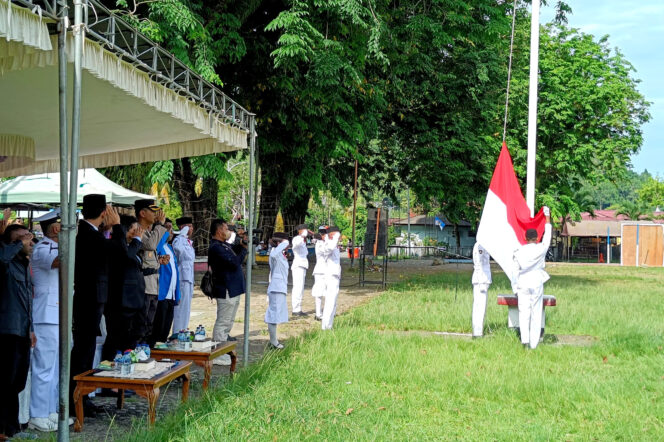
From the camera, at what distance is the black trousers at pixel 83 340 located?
6809 mm

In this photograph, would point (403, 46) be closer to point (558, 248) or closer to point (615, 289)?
point (615, 289)

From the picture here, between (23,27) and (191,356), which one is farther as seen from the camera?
(191,356)

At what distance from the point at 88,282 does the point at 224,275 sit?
334cm

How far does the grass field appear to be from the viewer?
6.46 m

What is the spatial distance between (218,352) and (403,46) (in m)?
14.0

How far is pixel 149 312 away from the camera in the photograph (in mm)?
8539

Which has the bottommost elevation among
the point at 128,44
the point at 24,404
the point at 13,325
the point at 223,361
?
the point at 223,361

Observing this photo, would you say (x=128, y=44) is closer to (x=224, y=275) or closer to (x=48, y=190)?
(x=224, y=275)

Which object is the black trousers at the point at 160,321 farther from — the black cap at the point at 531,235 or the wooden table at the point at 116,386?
the black cap at the point at 531,235

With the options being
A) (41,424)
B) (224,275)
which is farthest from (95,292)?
(224,275)

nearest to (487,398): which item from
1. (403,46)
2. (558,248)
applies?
(403,46)

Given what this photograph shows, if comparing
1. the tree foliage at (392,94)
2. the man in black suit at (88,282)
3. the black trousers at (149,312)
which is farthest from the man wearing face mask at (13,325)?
the tree foliage at (392,94)

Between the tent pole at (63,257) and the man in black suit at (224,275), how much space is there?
477cm

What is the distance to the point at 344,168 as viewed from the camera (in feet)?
96.5
